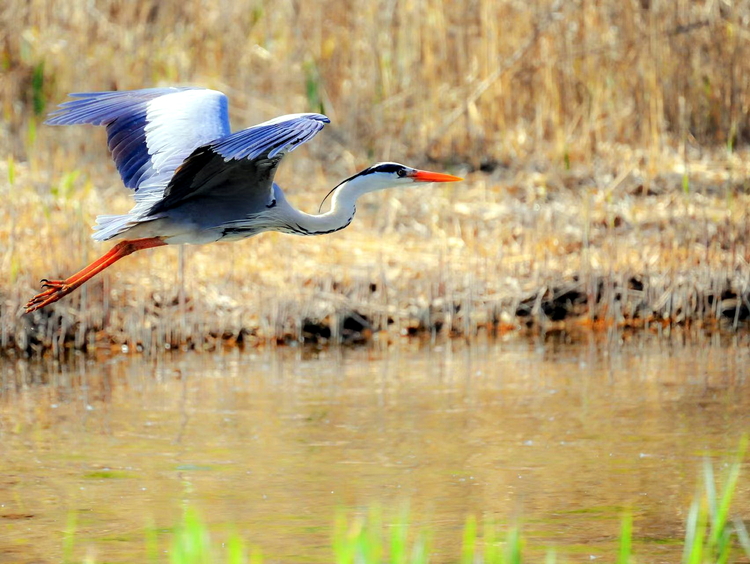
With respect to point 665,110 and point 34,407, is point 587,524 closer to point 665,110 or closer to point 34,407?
point 34,407

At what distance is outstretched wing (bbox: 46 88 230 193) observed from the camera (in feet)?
21.5

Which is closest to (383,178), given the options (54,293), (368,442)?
(368,442)

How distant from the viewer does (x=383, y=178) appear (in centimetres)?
682

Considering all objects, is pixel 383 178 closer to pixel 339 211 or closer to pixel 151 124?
pixel 339 211

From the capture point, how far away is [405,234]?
10.8 m

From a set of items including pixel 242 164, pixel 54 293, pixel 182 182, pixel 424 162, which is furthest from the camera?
pixel 424 162

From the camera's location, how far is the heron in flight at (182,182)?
6.43 meters

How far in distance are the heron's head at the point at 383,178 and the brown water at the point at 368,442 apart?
131 cm

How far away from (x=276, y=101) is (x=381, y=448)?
6.55m

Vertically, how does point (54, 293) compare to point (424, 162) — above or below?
below

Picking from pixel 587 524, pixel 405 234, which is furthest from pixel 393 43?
pixel 587 524

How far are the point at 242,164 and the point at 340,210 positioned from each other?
0.76m

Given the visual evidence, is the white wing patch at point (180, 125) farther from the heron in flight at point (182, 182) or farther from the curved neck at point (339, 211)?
the curved neck at point (339, 211)

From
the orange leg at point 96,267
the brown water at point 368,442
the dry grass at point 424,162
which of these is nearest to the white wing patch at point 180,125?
the orange leg at point 96,267
